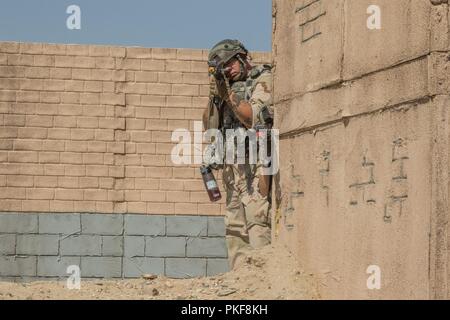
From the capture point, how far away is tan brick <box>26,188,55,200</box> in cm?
1246

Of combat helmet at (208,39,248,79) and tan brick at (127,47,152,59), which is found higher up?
tan brick at (127,47,152,59)

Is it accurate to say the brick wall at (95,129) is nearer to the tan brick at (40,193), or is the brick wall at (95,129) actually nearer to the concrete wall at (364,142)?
the tan brick at (40,193)

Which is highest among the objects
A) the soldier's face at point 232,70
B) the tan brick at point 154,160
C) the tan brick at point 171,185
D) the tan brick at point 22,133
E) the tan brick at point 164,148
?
the soldier's face at point 232,70

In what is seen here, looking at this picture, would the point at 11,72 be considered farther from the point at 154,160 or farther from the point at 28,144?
the point at 154,160

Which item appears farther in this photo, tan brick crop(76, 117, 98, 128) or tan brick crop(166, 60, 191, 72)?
tan brick crop(166, 60, 191, 72)

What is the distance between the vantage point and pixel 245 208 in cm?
962

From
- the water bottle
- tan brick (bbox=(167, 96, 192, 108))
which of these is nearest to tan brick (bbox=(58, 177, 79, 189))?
tan brick (bbox=(167, 96, 192, 108))

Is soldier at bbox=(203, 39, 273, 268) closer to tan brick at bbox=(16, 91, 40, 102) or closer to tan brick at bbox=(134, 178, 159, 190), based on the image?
tan brick at bbox=(134, 178, 159, 190)

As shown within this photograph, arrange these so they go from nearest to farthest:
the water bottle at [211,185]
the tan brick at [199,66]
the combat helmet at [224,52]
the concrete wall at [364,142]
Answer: the concrete wall at [364,142], the water bottle at [211,185], the combat helmet at [224,52], the tan brick at [199,66]

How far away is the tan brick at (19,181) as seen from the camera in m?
12.4

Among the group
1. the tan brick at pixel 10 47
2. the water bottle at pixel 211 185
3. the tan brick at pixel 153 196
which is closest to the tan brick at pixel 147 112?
the tan brick at pixel 153 196

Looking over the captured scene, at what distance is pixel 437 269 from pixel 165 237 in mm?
6861

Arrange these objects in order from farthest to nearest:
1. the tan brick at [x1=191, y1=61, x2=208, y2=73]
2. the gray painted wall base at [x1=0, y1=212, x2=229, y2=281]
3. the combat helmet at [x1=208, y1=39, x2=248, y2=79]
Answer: the tan brick at [x1=191, y1=61, x2=208, y2=73]
the gray painted wall base at [x1=0, y1=212, x2=229, y2=281]
the combat helmet at [x1=208, y1=39, x2=248, y2=79]

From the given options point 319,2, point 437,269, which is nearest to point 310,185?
point 319,2
